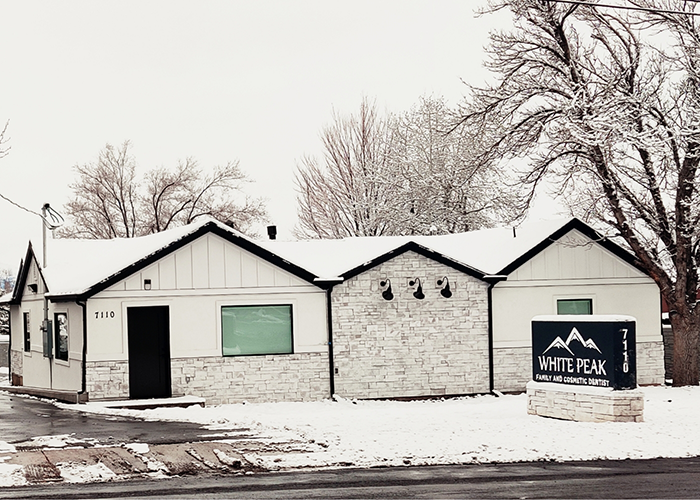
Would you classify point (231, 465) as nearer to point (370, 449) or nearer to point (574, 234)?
point (370, 449)

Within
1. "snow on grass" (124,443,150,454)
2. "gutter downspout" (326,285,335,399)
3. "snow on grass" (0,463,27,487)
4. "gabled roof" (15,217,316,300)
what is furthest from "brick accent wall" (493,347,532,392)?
"snow on grass" (0,463,27,487)

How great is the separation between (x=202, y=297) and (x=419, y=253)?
18.9ft

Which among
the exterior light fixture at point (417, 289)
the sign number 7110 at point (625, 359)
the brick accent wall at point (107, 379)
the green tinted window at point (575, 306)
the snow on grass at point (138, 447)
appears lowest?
the snow on grass at point (138, 447)

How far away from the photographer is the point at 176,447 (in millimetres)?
13961

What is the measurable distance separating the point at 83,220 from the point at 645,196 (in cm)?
3715

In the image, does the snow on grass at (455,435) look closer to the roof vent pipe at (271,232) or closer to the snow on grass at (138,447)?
the snow on grass at (138,447)

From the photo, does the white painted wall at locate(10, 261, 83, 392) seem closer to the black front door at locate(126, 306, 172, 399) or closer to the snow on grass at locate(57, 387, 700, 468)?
the black front door at locate(126, 306, 172, 399)

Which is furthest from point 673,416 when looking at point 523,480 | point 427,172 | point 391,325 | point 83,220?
point 83,220

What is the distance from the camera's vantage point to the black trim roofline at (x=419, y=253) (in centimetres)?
2386

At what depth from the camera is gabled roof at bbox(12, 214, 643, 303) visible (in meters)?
22.6

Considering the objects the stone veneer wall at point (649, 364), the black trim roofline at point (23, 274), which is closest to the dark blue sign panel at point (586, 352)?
the stone veneer wall at point (649, 364)

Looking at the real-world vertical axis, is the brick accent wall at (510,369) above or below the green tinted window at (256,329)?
below

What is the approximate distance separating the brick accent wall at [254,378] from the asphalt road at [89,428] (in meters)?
3.37

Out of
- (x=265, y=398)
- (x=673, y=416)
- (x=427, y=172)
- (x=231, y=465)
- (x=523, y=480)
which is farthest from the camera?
(x=427, y=172)
